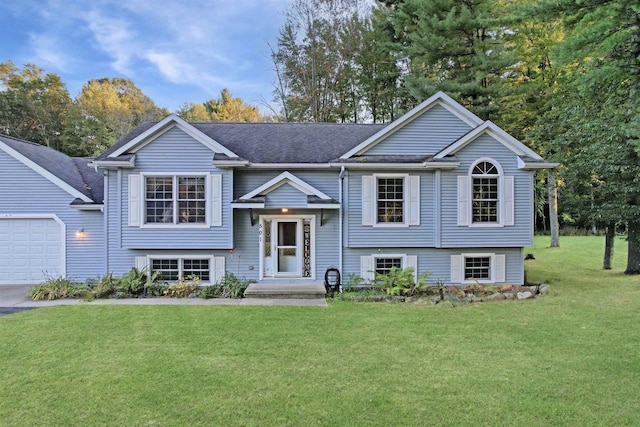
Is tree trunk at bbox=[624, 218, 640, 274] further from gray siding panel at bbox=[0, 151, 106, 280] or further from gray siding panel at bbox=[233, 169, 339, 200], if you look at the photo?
gray siding panel at bbox=[0, 151, 106, 280]

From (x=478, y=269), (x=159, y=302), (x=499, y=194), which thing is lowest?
(x=159, y=302)

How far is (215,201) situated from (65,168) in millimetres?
6743

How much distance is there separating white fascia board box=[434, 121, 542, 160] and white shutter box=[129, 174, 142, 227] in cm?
936

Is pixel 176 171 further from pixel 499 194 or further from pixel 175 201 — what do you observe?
pixel 499 194

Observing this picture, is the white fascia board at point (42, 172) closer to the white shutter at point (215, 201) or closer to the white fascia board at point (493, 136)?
the white shutter at point (215, 201)

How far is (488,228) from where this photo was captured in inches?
432

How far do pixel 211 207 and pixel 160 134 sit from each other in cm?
280

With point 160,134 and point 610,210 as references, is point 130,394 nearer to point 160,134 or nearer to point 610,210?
point 160,134

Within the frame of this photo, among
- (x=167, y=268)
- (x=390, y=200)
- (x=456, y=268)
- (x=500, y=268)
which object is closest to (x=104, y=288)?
(x=167, y=268)

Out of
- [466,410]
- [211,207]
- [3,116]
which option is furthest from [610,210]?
[3,116]

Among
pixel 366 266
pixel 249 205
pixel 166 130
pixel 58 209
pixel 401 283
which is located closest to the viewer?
pixel 401 283

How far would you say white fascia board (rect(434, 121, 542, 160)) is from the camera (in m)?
10.7

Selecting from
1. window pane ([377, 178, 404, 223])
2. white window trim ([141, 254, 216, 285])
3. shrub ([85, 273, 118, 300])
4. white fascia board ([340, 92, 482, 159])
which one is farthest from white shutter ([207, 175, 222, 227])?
window pane ([377, 178, 404, 223])

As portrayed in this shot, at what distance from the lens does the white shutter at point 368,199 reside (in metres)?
11.0
